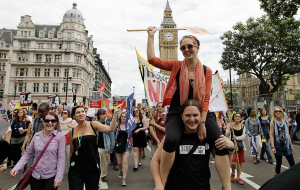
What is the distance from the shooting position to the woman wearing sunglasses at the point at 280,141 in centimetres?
539

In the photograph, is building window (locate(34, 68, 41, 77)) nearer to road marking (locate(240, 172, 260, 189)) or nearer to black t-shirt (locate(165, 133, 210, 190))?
road marking (locate(240, 172, 260, 189))

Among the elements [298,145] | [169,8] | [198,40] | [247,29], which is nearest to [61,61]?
[247,29]

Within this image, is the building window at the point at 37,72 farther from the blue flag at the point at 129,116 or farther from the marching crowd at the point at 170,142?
the blue flag at the point at 129,116

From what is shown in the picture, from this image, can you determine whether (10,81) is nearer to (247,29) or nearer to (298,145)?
(247,29)

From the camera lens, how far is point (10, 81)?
187 ft

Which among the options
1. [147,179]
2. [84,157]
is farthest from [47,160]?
[147,179]

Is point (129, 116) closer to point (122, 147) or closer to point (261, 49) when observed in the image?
point (122, 147)

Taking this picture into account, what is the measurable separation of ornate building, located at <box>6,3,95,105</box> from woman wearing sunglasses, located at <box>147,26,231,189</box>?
5854cm

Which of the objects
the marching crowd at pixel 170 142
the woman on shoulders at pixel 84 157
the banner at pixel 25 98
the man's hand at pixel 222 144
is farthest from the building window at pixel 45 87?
the man's hand at pixel 222 144

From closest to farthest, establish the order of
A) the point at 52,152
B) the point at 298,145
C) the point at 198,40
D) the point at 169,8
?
the point at 198,40, the point at 52,152, the point at 298,145, the point at 169,8

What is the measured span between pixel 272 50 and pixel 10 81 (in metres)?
60.0

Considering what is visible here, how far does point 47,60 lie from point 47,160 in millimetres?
62895

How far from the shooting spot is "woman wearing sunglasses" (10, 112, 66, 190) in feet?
11.3

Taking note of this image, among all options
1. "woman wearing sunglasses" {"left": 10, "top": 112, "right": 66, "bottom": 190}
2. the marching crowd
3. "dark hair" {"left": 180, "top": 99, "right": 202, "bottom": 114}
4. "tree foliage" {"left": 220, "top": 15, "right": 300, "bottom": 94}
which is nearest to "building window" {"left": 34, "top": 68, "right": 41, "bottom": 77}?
"tree foliage" {"left": 220, "top": 15, "right": 300, "bottom": 94}
